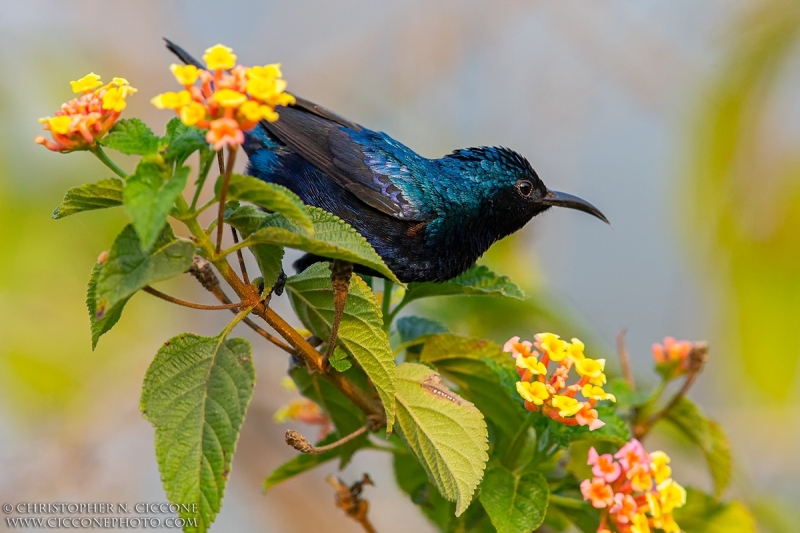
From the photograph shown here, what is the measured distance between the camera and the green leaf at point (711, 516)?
2.23m

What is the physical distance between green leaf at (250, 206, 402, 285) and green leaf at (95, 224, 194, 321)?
0.14m

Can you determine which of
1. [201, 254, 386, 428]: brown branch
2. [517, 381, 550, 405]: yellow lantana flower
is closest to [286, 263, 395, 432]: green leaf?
[201, 254, 386, 428]: brown branch

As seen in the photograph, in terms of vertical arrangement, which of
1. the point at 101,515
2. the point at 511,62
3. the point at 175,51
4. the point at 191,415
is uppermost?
the point at 511,62

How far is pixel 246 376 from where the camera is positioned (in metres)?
1.55

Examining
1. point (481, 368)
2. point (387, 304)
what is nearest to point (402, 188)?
point (387, 304)

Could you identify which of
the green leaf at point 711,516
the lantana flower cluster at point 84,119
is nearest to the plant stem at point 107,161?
the lantana flower cluster at point 84,119

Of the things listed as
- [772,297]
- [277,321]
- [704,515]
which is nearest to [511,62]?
[772,297]

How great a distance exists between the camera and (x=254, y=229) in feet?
5.13

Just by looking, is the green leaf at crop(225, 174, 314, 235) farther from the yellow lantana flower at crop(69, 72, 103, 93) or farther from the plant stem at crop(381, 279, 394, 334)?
the plant stem at crop(381, 279, 394, 334)

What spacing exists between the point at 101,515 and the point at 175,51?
152cm

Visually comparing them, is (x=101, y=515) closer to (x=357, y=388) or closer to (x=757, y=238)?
(x=357, y=388)

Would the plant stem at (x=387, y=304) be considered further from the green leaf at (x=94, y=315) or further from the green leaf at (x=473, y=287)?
the green leaf at (x=94, y=315)

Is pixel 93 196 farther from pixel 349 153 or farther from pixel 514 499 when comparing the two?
pixel 349 153

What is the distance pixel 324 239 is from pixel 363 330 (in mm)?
279
